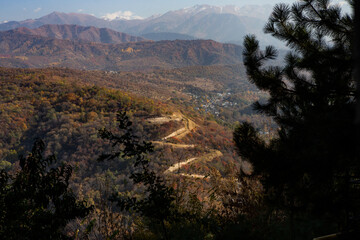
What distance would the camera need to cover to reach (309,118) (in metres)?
1.67

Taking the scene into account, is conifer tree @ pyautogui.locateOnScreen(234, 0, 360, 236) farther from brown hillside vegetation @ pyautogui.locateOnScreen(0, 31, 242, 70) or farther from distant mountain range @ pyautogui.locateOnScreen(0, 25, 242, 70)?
distant mountain range @ pyautogui.locateOnScreen(0, 25, 242, 70)

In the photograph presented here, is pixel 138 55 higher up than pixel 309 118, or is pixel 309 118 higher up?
pixel 138 55

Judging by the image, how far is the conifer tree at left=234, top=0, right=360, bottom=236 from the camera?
1637mm

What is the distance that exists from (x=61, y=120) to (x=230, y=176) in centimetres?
3240

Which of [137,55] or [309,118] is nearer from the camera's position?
[309,118]

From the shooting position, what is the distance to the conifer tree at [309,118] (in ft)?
5.37

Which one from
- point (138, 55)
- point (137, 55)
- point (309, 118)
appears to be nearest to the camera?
point (309, 118)

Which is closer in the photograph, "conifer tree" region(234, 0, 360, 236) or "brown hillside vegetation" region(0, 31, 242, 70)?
"conifer tree" region(234, 0, 360, 236)

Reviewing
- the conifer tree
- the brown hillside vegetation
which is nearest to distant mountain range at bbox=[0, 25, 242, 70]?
the brown hillside vegetation

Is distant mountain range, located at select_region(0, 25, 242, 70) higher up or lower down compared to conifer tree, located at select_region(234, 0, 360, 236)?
higher up

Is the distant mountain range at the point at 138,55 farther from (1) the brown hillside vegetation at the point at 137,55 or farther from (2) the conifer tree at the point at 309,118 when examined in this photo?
(2) the conifer tree at the point at 309,118

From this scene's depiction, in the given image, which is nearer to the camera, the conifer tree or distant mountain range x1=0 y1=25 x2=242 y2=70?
the conifer tree

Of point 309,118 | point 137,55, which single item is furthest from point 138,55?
point 309,118

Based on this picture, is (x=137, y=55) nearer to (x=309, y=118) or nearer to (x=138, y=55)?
(x=138, y=55)
